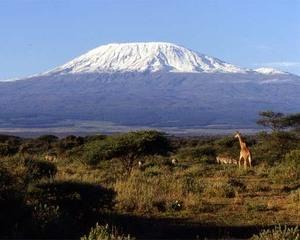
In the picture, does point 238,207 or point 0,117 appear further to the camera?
point 0,117

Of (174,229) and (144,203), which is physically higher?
(144,203)

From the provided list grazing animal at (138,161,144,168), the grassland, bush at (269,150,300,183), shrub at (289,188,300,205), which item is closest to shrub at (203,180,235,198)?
the grassland

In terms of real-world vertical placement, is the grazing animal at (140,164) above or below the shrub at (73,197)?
Answer: below

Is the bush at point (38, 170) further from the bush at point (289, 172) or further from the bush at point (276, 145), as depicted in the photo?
the bush at point (276, 145)

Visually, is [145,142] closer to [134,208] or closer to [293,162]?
[293,162]

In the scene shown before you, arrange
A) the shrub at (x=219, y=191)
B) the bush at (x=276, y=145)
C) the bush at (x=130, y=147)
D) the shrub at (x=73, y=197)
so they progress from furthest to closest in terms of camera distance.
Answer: the bush at (x=276, y=145) < the bush at (x=130, y=147) < the shrub at (x=219, y=191) < the shrub at (x=73, y=197)

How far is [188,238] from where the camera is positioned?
11617 mm

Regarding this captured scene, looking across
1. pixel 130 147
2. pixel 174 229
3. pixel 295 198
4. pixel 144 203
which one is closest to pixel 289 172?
pixel 130 147

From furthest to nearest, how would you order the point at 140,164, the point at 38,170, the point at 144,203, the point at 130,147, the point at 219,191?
1. the point at 140,164
2. the point at 130,147
3. the point at 219,191
4. the point at 38,170
5. the point at 144,203

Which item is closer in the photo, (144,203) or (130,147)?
(144,203)

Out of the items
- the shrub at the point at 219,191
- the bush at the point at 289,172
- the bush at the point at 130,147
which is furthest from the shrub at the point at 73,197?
the bush at the point at 130,147

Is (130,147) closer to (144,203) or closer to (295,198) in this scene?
(295,198)

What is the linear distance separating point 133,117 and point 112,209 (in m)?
176

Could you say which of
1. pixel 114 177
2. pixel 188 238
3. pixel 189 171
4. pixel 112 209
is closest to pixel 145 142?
pixel 189 171
